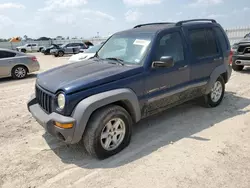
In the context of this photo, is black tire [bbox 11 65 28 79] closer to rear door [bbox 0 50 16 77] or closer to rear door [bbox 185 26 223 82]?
rear door [bbox 0 50 16 77]

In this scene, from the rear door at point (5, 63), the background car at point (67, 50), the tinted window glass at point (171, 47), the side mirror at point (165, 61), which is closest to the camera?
the side mirror at point (165, 61)

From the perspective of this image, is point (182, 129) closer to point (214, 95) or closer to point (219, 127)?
point (219, 127)

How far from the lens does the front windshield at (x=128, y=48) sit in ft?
13.1

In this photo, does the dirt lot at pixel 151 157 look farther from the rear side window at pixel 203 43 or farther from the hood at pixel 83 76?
the rear side window at pixel 203 43

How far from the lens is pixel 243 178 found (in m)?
2.93

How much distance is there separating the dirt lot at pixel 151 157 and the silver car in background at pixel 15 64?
5.46 meters

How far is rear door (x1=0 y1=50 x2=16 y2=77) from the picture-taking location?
9.70 metres

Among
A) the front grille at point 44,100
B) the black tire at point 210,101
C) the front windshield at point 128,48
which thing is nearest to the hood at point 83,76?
the front grille at point 44,100

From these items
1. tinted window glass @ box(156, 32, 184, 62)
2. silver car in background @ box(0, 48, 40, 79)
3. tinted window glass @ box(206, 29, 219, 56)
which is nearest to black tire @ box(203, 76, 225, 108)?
tinted window glass @ box(206, 29, 219, 56)

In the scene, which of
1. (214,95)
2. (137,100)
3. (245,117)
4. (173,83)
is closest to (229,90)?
(214,95)

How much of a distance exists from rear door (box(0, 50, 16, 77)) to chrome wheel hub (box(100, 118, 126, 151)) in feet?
26.0

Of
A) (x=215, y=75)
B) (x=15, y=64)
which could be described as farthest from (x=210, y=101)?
(x=15, y=64)

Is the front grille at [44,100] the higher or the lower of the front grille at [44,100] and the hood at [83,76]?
the lower

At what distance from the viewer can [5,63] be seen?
977cm
